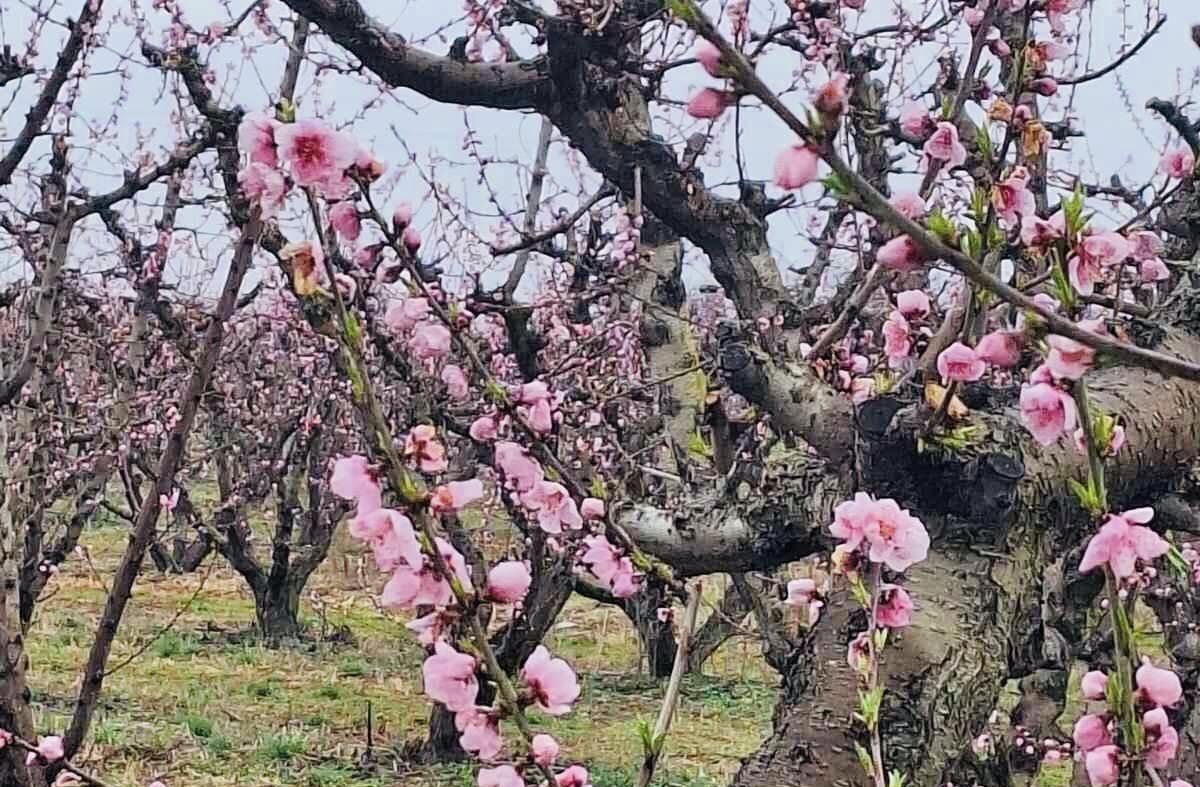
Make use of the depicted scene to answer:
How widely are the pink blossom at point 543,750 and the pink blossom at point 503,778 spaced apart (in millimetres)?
42

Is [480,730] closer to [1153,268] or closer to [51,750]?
[51,750]

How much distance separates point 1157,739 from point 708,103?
0.66 meters

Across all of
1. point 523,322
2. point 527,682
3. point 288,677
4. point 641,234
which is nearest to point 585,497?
point 527,682

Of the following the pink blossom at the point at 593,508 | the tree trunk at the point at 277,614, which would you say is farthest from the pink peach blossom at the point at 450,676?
the tree trunk at the point at 277,614

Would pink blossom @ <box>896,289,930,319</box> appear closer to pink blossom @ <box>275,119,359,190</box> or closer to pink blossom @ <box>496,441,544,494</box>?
pink blossom @ <box>496,441,544,494</box>

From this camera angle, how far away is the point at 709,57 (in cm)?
78

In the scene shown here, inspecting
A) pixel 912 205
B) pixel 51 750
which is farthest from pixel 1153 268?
pixel 51 750

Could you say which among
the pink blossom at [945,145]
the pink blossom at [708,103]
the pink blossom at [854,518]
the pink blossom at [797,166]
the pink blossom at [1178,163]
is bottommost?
the pink blossom at [854,518]

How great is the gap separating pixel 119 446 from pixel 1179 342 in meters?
5.72

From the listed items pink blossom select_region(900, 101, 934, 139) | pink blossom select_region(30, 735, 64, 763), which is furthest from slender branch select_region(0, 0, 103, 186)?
pink blossom select_region(900, 101, 934, 139)

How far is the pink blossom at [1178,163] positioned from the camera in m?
2.46

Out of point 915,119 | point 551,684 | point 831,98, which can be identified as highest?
point 915,119

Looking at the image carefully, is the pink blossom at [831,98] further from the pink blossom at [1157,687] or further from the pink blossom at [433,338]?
the pink blossom at [433,338]

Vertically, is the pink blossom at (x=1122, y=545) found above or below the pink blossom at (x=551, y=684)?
above
